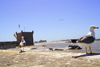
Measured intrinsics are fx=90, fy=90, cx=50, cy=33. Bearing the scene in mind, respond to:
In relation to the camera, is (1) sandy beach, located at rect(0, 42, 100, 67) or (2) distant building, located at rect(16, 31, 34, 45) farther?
(2) distant building, located at rect(16, 31, 34, 45)

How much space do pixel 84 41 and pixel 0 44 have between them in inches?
1147

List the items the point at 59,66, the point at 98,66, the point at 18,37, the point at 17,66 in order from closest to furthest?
1. the point at 98,66
2. the point at 59,66
3. the point at 17,66
4. the point at 18,37

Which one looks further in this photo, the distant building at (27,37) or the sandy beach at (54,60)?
the distant building at (27,37)

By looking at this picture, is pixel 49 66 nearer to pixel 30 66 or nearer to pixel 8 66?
pixel 30 66

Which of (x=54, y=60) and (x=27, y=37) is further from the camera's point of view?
(x=27, y=37)

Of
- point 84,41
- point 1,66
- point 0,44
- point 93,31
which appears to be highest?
point 93,31

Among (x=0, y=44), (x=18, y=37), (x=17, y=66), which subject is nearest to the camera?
(x=17, y=66)

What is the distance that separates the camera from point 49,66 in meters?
5.30

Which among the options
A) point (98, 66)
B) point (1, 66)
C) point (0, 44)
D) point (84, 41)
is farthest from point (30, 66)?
point (0, 44)

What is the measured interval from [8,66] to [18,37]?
3648 cm

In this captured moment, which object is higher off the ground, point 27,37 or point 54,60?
point 54,60

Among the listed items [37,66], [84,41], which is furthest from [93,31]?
[37,66]

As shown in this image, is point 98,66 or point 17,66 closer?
point 98,66

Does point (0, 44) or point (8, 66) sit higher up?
point (8, 66)
